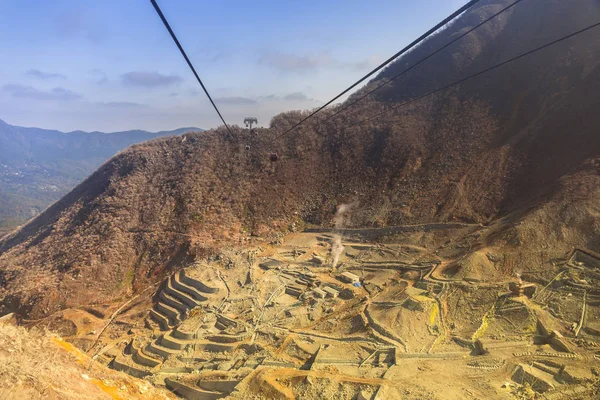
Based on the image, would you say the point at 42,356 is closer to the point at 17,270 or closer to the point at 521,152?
the point at 17,270

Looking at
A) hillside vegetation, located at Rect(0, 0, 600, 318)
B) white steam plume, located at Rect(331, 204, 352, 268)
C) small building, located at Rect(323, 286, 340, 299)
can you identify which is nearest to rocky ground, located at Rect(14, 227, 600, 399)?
small building, located at Rect(323, 286, 340, 299)

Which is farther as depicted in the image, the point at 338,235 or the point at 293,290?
the point at 338,235

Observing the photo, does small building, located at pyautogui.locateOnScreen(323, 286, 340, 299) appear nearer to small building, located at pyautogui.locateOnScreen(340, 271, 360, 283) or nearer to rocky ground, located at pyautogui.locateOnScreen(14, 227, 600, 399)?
rocky ground, located at pyautogui.locateOnScreen(14, 227, 600, 399)

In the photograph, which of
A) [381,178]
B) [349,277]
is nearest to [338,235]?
[349,277]

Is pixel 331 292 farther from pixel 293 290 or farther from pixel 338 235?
pixel 338 235

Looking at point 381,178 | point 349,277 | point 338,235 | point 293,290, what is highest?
point 381,178

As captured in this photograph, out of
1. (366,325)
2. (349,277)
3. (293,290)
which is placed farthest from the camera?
(349,277)

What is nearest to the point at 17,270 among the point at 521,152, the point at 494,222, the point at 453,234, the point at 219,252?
the point at 219,252

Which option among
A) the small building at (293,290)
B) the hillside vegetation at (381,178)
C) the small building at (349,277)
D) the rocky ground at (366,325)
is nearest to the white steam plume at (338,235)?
the rocky ground at (366,325)
